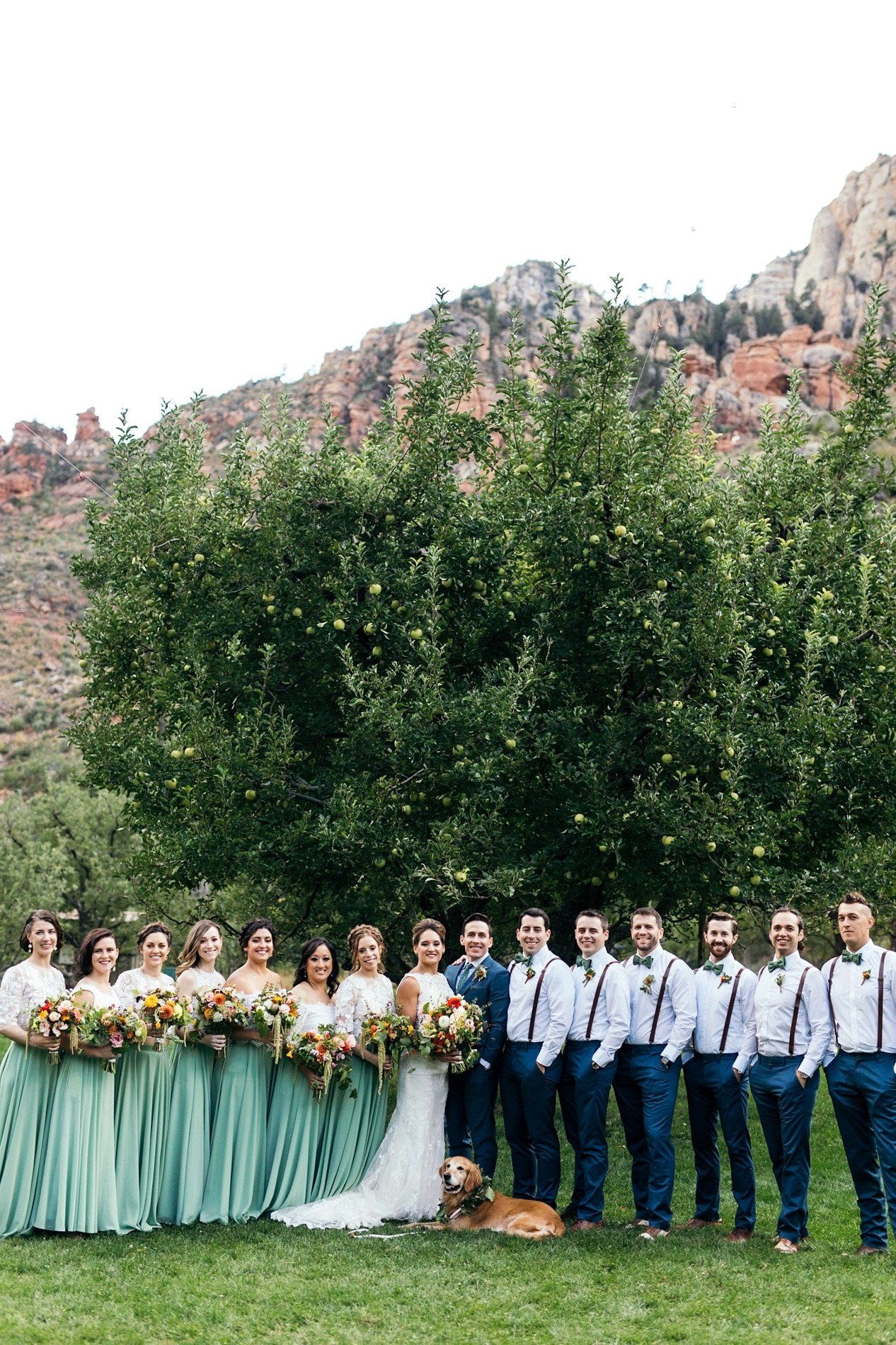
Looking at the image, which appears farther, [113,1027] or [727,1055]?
[727,1055]

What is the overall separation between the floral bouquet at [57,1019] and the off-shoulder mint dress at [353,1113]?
2.13 m

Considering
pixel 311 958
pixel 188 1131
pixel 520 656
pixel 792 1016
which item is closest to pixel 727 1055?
pixel 792 1016

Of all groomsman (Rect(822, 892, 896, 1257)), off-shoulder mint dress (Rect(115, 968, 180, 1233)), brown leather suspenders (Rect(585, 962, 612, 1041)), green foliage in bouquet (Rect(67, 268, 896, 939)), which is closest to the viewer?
groomsman (Rect(822, 892, 896, 1257))

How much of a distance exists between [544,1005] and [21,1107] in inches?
159

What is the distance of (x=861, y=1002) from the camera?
29.6 ft

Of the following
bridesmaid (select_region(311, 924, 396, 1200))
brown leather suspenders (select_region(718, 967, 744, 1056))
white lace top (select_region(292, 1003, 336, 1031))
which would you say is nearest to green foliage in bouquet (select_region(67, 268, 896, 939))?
bridesmaid (select_region(311, 924, 396, 1200))

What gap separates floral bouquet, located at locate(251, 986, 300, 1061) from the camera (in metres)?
9.98

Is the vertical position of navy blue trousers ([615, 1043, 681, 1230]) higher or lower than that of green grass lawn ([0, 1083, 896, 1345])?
higher

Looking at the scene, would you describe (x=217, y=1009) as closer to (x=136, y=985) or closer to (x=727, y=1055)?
(x=136, y=985)

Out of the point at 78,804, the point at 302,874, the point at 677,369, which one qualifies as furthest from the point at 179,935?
the point at 677,369

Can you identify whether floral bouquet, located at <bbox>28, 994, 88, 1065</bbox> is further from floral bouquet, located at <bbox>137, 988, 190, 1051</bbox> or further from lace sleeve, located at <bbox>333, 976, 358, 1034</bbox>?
lace sleeve, located at <bbox>333, 976, 358, 1034</bbox>

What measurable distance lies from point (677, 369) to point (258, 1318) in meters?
11.8

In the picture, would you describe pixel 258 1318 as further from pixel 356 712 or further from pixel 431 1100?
pixel 356 712

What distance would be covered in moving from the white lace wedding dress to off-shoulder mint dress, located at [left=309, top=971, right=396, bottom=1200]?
12cm
